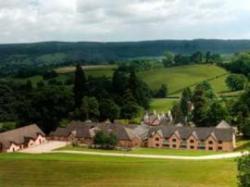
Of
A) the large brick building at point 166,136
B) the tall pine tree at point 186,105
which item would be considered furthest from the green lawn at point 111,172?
the tall pine tree at point 186,105

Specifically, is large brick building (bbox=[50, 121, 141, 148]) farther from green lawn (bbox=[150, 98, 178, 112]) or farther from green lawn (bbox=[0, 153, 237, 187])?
green lawn (bbox=[150, 98, 178, 112])

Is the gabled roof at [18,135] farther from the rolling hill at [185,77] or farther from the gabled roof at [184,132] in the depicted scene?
the rolling hill at [185,77]

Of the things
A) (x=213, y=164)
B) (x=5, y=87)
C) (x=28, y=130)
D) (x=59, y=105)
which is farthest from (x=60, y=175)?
(x=5, y=87)

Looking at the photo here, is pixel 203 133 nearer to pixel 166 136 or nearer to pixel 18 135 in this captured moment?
pixel 166 136

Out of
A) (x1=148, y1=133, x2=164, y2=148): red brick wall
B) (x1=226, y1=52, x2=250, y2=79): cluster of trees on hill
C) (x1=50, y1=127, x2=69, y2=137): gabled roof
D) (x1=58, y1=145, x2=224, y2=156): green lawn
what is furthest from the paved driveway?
(x1=226, y1=52, x2=250, y2=79): cluster of trees on hill

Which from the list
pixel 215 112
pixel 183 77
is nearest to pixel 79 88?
pixel 215 112

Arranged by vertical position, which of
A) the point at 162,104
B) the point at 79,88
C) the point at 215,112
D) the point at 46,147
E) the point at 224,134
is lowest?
the point at 46,147

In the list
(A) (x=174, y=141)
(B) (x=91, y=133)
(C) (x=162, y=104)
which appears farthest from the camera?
(C) (x=162, y=104)
